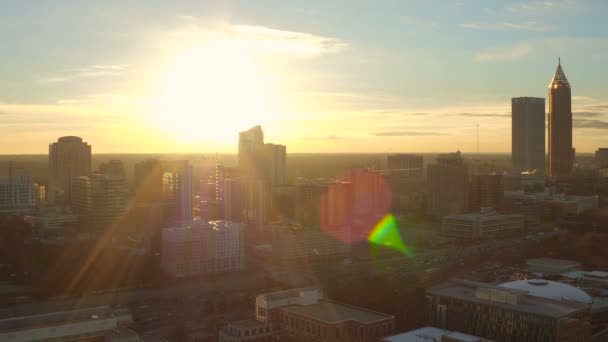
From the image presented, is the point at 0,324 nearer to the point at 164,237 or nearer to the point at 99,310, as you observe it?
the point at 99,310

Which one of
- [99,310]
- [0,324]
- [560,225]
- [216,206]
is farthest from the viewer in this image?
[216,206]

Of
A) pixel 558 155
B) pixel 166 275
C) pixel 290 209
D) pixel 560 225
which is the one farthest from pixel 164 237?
pixel 558 155

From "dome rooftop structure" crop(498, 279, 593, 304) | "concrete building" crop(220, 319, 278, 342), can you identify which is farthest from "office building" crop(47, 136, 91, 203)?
"dome rooftop structure" crop(498, 279, 593, 304)

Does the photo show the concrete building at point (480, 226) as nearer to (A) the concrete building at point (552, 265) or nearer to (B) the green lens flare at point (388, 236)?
(B) the green lens flare at point (388, 236)

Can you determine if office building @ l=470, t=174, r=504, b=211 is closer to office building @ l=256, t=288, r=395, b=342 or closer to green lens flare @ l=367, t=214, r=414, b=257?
green lens flare @ l=367, t=214, r=414, b=257

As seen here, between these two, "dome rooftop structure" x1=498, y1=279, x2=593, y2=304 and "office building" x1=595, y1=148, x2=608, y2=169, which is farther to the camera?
"office building" x1=595, y1=148, x2=608, y2=169
